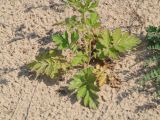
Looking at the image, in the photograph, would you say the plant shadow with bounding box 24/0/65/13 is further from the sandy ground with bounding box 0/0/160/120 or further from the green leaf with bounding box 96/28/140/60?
the green leaf with bounding box 96/28/140/60

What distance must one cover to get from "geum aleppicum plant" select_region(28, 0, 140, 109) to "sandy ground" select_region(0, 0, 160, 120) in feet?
0.30

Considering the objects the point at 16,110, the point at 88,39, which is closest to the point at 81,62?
the point at 88,39

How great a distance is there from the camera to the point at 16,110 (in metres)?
2.76

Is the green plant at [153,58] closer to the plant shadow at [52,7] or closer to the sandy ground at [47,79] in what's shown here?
the sandy ground at [47,79]

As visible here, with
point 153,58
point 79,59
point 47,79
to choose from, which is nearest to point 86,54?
point 79,59

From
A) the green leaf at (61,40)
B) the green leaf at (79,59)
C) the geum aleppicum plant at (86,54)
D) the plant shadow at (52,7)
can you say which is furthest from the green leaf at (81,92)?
the plant shadow at (52,7)

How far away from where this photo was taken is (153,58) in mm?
2688

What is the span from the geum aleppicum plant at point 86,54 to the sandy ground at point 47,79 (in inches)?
3.6

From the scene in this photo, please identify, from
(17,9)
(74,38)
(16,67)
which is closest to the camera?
(74,38)

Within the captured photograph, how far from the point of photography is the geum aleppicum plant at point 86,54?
266 centimetres

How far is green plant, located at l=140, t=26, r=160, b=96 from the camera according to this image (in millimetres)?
2631

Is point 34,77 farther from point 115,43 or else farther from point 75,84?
point 115,43

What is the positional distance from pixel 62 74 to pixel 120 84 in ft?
1.27

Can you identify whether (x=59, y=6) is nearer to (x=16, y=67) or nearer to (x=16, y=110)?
(x=16, y=67)
